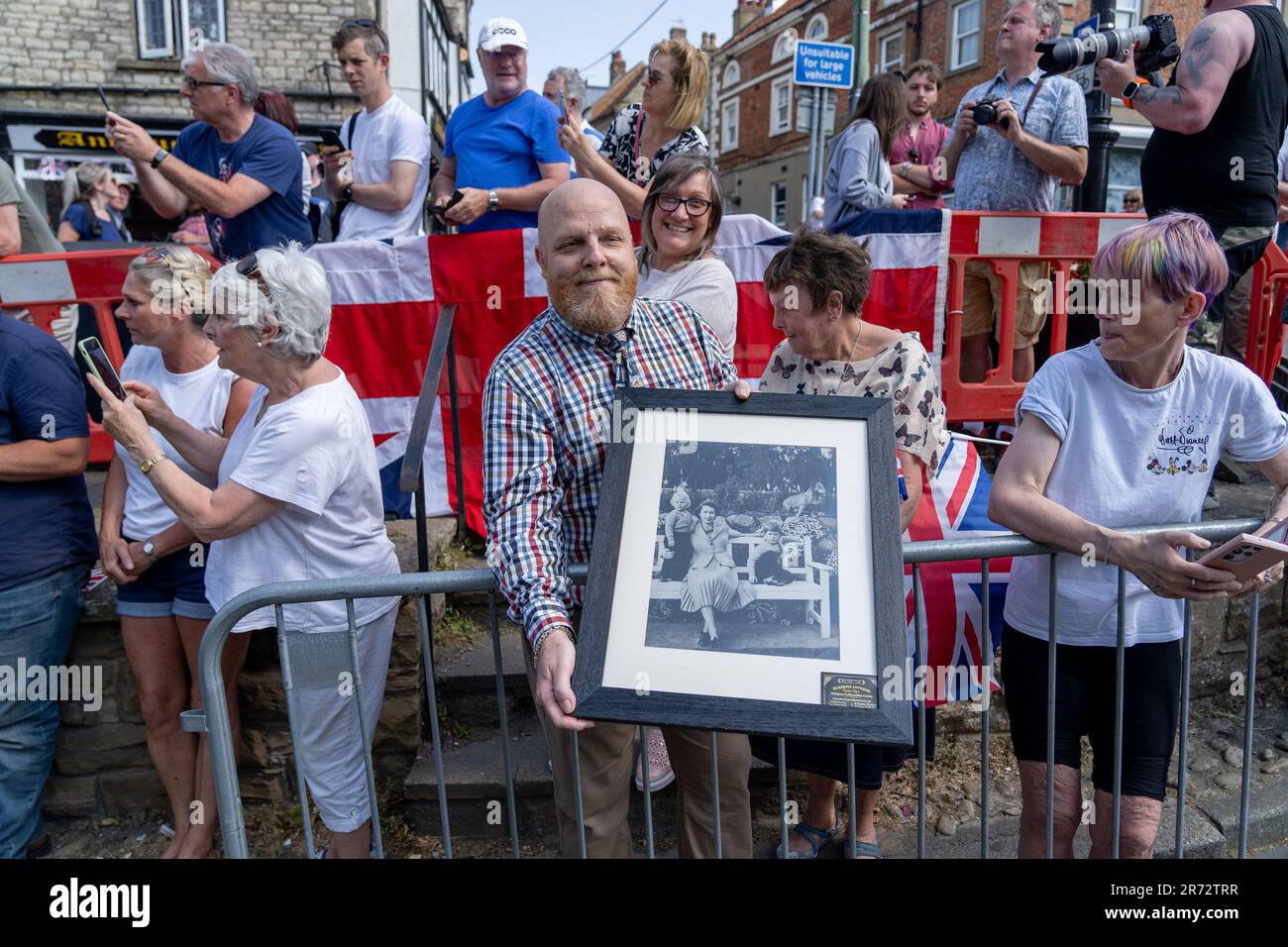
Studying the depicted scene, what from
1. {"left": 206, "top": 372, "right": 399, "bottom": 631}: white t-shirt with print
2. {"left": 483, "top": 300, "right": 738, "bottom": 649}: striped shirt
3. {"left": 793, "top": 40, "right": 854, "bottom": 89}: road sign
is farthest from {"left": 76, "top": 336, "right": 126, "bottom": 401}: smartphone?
{"left": 793, "top": 40, "right": 854, "bottom": 89}: road sign

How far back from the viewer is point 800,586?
1.62m

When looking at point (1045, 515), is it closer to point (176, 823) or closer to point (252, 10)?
point (176, 823)

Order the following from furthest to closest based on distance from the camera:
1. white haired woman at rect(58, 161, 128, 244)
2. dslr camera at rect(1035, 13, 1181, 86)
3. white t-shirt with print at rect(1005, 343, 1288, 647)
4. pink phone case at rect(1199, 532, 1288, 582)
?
white haired woman at rect(58, 161, 128, 244) → dslr camera at rect(1035, 13, 1181, 86) → white t-shirt with print at rect(1005, 343, 1288, 647) → pink phone case at rect(1199, 532, 1288, 582)

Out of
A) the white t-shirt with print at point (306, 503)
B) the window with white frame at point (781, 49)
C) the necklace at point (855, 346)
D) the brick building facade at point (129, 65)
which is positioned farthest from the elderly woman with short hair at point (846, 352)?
the window with white frame at point (781, 49)

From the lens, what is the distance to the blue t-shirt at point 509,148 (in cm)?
448

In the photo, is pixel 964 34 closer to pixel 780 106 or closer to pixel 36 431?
pixel 780 106

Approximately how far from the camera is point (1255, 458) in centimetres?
221

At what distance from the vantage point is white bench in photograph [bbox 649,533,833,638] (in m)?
1.59

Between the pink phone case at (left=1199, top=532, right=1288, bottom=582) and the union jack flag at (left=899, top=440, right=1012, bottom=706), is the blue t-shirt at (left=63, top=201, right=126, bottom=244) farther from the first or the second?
the pink phone case at (left=1199, top=532, right=1288, bottom=582)

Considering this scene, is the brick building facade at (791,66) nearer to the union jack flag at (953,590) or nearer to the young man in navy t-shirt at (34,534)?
the union jack flag at (953,590)

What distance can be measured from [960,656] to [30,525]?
322cm

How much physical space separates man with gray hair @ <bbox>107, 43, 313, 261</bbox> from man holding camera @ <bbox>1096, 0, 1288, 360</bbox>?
12.1ft

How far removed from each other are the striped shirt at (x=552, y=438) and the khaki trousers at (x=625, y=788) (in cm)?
35
